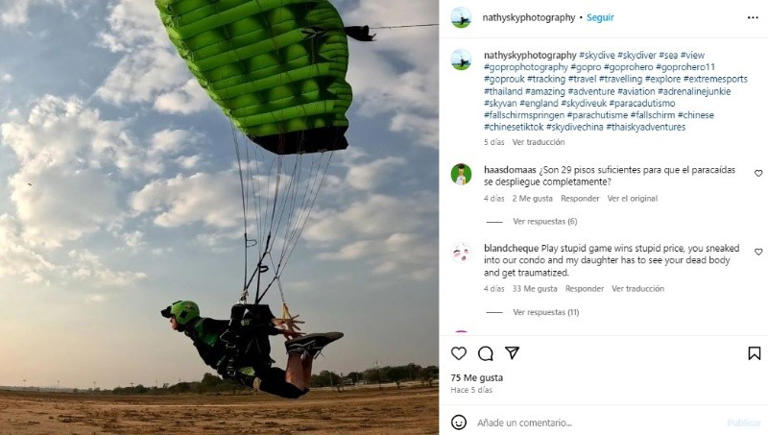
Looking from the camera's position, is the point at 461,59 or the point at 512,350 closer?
the point at 512,350

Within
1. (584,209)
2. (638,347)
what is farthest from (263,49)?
(638,347)

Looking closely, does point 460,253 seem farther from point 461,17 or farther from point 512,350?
point 461,17

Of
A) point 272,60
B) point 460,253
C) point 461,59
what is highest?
point 272,60

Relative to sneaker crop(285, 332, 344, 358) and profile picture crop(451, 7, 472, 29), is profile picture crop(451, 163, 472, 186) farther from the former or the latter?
sneaker crop(285, 332, 344, 358)

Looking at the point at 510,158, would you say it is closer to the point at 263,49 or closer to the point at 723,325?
the point at 723,325

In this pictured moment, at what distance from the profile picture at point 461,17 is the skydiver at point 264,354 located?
4872 mm

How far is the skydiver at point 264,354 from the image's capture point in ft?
31.3

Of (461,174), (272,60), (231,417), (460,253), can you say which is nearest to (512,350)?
(460,253)

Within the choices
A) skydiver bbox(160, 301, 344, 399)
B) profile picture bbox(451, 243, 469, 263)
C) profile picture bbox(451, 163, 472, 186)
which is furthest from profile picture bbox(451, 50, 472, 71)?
skydiver bbox(160, 301, 344, 399)

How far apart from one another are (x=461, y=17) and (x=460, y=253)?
7.77 feet

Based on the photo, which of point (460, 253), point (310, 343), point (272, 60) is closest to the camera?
point (460, 253)

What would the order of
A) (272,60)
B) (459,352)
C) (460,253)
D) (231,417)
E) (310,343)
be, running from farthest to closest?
(231,417) → (272,60) → (310,343) → (460,253) → (459,352)

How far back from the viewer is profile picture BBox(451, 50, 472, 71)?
6523 mm

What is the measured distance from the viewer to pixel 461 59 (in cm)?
654
